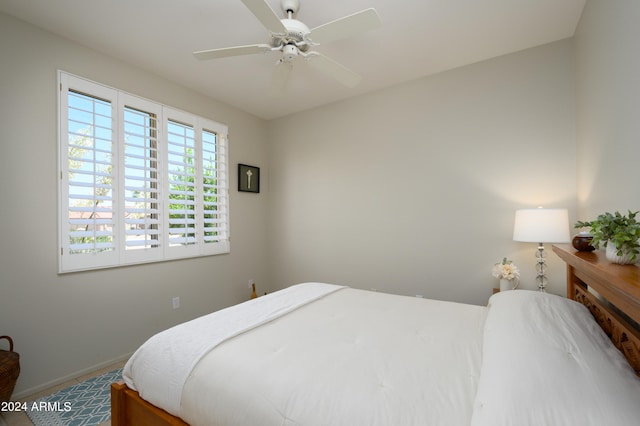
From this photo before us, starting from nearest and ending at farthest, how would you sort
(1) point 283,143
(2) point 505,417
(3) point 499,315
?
1. (2) point 505,417
2. (3) point 499,315
3. (1) point 283,143

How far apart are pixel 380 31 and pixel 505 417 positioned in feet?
8.03

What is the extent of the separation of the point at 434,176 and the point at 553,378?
7.80ft

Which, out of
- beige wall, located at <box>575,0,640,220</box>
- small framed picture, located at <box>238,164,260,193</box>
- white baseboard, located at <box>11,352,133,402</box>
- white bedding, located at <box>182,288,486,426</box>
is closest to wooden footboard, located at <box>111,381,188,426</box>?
white bedding, located at <box>182,288,486,426</box>

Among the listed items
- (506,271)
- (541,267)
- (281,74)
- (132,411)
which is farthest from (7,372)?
(541,267)

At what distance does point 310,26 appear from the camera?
2.19 meters

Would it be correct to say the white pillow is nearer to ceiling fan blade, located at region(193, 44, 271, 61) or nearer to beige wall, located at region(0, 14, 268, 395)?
ceiling fan blade, located at region(193, 44, 271, 61)

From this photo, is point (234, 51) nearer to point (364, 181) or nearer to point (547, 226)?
point (364, 181)

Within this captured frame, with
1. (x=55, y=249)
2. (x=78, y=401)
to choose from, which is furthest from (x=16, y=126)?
(x=78, y=401)

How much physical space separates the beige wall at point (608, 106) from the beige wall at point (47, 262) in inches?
136

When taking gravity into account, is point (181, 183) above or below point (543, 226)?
above

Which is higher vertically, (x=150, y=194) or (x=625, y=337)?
(x=150, y=194)

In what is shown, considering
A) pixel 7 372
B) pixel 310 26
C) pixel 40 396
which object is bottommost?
pixel 40 396

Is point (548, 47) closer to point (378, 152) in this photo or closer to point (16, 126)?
point (378, 152)

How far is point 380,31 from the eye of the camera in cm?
225
